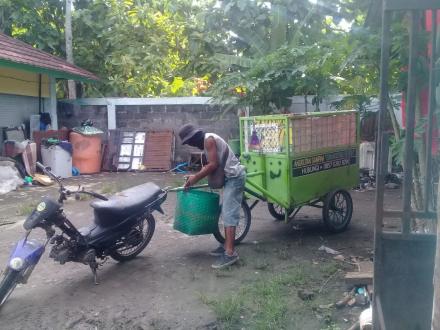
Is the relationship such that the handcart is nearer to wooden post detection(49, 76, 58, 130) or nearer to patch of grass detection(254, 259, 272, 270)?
patch of grass detection(254, 259, 272, 270)

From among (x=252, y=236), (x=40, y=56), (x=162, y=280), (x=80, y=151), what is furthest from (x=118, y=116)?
(x=162, y=280)

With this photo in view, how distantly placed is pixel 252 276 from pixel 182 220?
0.99 metres

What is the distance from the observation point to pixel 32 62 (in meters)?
11.0

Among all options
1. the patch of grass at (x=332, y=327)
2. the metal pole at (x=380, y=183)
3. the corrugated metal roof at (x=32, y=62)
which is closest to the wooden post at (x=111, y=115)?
the corrugated metal roof at (x=32, y=62)

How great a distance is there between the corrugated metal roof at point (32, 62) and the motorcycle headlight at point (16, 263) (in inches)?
264

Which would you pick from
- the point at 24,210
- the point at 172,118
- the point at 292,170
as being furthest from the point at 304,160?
the point at 172,118

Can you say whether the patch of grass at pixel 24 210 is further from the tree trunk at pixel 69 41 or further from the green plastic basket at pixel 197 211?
the tree trunk at pixel 69 41

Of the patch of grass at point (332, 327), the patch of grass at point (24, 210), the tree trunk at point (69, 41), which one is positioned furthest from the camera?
the tree trunk at point (69, 41)

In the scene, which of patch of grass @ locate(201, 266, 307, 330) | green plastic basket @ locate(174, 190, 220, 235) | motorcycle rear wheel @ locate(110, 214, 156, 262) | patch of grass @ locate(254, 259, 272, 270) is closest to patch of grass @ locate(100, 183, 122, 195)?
motorcycle rear wheel @ locate(110, 214, 156, 262)

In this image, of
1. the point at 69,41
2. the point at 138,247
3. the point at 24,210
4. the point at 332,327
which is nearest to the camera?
the point at 332,327

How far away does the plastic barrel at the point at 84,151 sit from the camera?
473 inches

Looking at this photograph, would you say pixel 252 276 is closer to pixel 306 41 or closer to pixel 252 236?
pixel 252 236

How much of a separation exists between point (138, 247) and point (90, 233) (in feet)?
2.59

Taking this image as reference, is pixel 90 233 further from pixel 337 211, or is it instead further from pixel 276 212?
pixel 337 211
